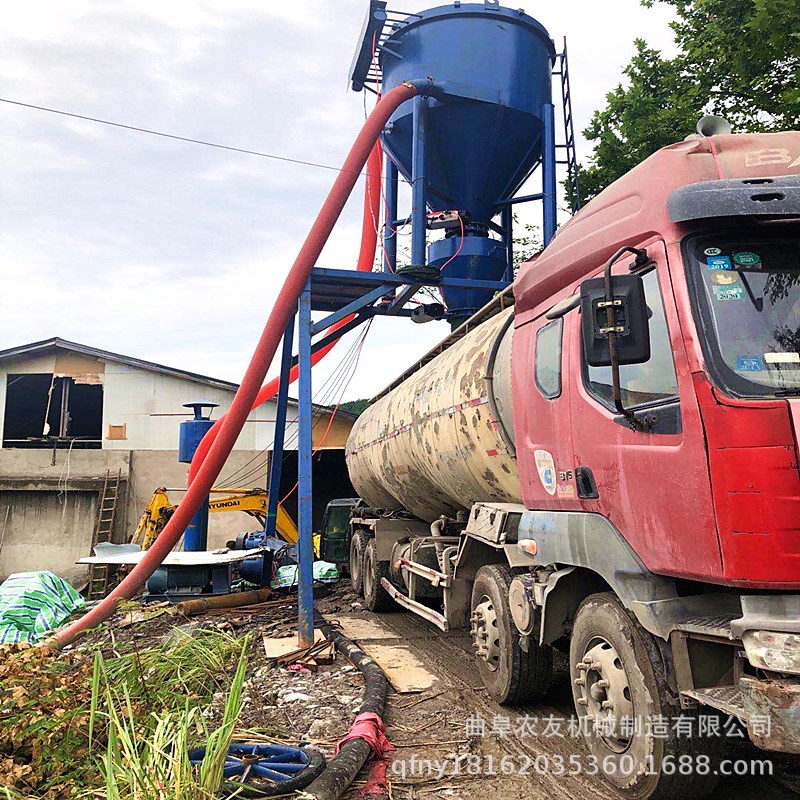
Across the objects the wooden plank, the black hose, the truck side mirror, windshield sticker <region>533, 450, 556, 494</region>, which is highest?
the truck side mirror

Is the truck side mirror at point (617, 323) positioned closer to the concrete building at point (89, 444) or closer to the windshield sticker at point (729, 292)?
the windshield sticker at point (729, 292)

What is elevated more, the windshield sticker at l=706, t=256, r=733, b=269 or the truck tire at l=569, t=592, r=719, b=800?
the windshield sticker at l=706, t=256, r=733, b=269

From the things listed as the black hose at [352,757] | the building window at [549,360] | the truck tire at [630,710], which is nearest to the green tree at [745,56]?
the building window at [549,360]

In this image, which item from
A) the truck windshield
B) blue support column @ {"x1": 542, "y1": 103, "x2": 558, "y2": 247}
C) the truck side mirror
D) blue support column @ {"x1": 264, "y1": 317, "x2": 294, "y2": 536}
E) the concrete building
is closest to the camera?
the truck windshield

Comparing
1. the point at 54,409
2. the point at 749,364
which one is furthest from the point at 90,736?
the point at 54,409

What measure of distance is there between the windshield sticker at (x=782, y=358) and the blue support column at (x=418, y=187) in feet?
21.2

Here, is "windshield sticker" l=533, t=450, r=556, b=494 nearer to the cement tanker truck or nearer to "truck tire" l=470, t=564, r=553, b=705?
the cement tanker truck

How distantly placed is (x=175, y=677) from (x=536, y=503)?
11.6 ft

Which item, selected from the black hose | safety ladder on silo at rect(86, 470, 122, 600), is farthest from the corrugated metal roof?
the black hose

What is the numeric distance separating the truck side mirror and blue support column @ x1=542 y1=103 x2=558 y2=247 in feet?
24.4

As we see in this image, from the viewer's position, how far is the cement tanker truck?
298cm

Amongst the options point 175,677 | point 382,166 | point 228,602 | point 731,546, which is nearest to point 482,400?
point 731,546

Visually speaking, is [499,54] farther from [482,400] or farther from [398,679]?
[398,679]

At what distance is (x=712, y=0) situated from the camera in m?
9.93
